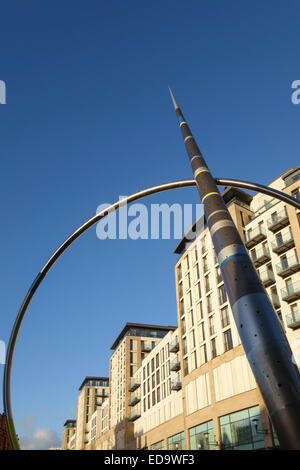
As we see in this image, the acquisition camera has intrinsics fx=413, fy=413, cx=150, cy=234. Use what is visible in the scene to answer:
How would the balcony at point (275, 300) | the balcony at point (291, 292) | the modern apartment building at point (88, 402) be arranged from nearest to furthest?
the balcony at point (291, 292) → the balcony at point (275, 300) → the modern apartment building at point (88, 402)

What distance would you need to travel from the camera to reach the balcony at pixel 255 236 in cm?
5381

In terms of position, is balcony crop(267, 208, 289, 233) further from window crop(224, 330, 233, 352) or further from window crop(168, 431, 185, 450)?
window crop(168, 431, 185, 450)

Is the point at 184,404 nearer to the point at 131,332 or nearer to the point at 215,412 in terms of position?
the point at 215,412

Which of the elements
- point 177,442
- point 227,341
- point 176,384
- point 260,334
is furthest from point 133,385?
point 260,334

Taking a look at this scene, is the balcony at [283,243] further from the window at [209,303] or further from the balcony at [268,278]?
the window at [209,303]

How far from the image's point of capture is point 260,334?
11.5 metres

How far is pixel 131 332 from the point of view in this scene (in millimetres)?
108500

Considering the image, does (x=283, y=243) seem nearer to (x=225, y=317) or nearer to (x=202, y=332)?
(x=225, y=317)

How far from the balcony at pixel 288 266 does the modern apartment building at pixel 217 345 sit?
11 cm

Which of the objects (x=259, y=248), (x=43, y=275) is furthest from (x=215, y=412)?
(x=43, y=275)

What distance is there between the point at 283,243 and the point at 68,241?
115 feet

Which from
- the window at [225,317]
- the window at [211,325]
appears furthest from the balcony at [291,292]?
the window at [211,325]
